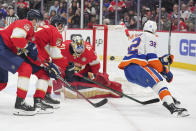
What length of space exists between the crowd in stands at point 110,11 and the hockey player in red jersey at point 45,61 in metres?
4.55

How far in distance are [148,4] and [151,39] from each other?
197 inches

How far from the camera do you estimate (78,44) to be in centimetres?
361

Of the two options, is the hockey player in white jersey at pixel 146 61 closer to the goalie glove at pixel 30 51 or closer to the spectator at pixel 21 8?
the goalie glove at pixel 30 51

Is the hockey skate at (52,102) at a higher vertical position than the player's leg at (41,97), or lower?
lower

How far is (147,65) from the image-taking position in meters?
3.36

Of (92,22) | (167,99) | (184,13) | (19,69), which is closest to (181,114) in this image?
(167,99)

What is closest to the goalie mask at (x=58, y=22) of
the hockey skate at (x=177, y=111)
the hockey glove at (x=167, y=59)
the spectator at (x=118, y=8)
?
the hockey glove at (x=167, y=59)

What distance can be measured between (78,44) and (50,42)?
49 cm

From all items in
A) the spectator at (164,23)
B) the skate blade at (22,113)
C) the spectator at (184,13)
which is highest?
the spectator at (184,13)

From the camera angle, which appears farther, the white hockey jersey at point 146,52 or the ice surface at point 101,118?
the white hockey jersey at point 146,52

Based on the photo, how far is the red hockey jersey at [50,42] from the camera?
3150 millimetres

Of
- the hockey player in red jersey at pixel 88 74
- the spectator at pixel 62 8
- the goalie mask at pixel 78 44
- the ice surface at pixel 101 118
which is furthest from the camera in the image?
the spectator at pixel 62 8

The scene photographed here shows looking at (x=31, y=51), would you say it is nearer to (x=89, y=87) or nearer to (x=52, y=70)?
(x=52, y=70)

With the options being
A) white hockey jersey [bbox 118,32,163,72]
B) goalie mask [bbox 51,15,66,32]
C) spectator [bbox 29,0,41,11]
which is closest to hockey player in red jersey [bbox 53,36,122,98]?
goalie mask [bbox 51,15,66,32]
